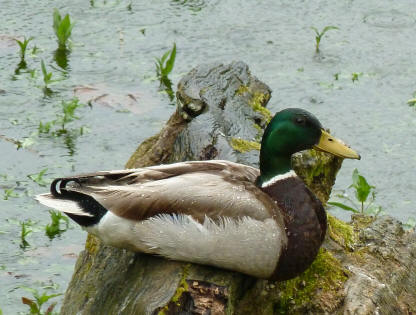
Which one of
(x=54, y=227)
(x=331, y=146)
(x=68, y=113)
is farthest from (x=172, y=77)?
(x=331, y=146)

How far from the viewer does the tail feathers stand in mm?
4645

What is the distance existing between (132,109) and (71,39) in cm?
134

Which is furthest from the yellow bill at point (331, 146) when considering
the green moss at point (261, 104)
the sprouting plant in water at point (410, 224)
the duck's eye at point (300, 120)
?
the sprouting plant in water at point (410, 224)

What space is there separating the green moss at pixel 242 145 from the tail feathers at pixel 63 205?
1065 millimetres

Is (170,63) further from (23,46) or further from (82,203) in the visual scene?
(82,203)

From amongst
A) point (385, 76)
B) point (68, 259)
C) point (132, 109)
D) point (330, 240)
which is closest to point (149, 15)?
point (132, 109)

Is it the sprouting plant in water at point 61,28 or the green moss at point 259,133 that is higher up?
the green moss at point 259,133

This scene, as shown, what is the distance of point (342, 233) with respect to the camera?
5.47 metres

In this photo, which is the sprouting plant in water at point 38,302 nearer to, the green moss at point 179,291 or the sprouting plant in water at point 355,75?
the green moss at point 179,291

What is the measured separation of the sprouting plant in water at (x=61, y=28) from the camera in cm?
845

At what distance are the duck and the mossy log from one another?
0.14 metres

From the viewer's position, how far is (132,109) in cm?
792

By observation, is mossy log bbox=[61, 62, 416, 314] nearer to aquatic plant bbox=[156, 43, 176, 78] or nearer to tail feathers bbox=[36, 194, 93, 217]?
tail feathers bbox=[36, 194, 93, 217]

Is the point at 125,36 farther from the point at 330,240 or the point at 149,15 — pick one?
the point at 330,240
